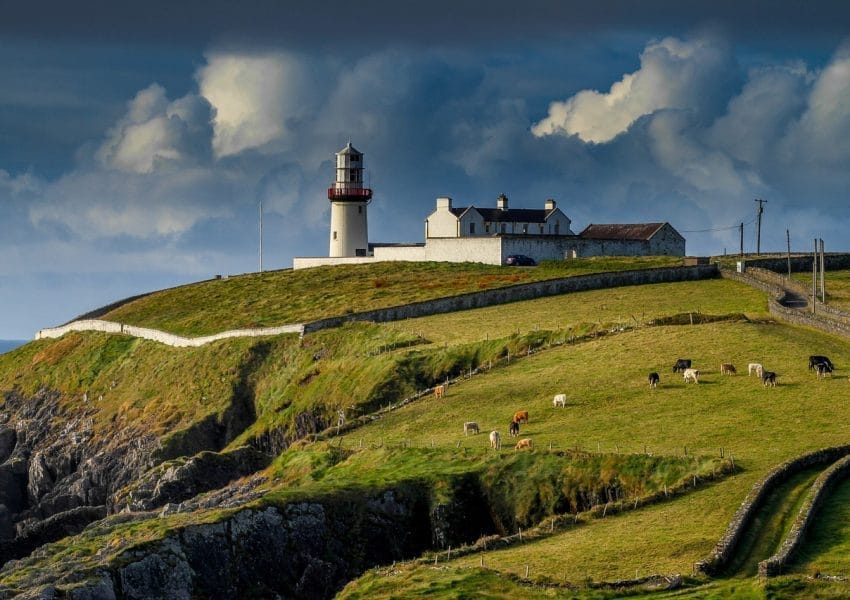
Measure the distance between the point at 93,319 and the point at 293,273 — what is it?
22.9 m

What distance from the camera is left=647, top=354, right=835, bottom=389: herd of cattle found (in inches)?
3030

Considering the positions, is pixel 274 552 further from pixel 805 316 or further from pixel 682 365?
pixel 805 316

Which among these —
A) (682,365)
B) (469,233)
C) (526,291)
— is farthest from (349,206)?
(682,365)

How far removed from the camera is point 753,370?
3127 inches

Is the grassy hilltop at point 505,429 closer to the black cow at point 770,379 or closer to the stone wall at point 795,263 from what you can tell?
the black cow at point 770,379

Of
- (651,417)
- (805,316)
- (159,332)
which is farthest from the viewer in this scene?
(159,332)

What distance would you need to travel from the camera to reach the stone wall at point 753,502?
1951 inches

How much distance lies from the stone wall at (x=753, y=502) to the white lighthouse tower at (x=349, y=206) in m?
105

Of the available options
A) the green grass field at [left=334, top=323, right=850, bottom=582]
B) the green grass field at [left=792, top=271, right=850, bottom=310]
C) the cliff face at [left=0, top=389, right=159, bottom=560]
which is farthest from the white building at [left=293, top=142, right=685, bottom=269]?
the green grass field at [left=334, top=323, right=850, bottom=582]

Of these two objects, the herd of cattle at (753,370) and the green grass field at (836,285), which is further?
the green grass field at (836,285)

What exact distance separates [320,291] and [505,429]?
230 ft

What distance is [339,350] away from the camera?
10762 centimetres

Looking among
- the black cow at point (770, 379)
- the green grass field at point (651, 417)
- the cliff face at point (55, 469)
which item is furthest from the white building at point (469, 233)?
the black cow at point (770, 379)

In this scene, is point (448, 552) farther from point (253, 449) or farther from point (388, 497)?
point (253, 449)
